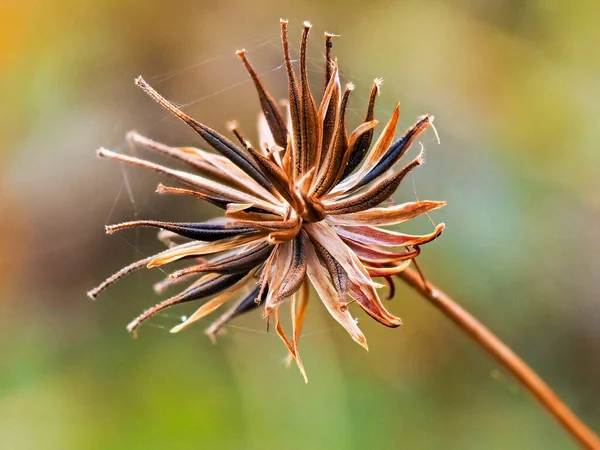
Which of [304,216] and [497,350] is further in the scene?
[497,350]

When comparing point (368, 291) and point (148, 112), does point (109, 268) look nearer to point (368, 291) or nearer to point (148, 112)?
point (148, 112)

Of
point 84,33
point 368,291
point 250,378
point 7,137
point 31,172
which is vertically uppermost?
point 84,33

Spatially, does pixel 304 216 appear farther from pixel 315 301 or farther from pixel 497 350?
pixel 315 301

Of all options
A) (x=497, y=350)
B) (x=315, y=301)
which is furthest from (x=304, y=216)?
(x=315, y=301)

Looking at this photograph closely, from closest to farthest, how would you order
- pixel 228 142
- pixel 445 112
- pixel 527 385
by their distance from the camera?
pixel 228 142 < pixel 527 385 < pixel 445 112

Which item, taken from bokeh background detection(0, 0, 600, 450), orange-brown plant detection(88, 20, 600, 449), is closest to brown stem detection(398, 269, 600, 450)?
orange-brown plant detection(88, 20, 600, 449)

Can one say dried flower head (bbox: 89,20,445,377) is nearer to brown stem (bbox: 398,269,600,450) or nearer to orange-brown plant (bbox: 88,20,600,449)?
orange-brown plant (bbox: 88,20,600,449)

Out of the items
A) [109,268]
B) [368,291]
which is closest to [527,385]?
[368,291]
